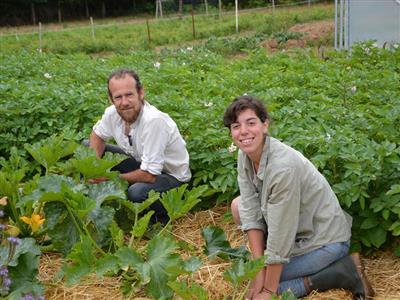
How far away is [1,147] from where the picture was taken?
5145 millimetres

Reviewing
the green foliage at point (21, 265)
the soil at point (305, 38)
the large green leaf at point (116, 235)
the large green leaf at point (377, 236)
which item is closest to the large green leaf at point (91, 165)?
the large green leaf at point (116, 235)

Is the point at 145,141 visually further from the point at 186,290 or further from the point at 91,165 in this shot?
the point at 186,290

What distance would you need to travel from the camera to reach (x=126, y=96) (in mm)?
3805

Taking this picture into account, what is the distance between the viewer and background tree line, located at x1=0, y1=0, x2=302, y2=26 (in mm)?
32438

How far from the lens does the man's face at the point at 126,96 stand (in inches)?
149

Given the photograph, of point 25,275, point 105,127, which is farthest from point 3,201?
point 105,127

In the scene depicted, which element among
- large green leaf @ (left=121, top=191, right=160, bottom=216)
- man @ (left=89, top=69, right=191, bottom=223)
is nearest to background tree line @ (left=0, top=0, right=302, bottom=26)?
man @ (left=89, top=69, right=191, bottom=223)

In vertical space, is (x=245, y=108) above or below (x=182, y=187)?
above

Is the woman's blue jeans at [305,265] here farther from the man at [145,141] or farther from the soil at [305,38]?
the soil at [305,38]

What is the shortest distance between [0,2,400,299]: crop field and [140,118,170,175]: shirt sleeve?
0.21 meters

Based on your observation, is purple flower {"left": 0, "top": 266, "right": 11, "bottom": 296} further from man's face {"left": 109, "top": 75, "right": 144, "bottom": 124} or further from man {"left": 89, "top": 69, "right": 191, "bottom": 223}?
man's face {"left": 109, "top": 75, "right": 144, "bottom": 124}

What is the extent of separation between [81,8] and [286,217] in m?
34.0

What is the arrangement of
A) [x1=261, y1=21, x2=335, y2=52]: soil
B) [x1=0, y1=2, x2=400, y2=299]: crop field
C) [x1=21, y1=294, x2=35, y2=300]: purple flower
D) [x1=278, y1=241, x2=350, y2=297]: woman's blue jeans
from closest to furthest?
[x1=21, y1=294, x2=35, y2=300]: purple flower < [x1=0, y1=2, x2=400, y2=299]: crop field < [x1=278, y1=241, x2=350, y2=297]: woman's blue jeans < [x1=261, y1=21, x2=335, y2=52]: soil

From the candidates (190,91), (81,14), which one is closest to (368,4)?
(190,91)
